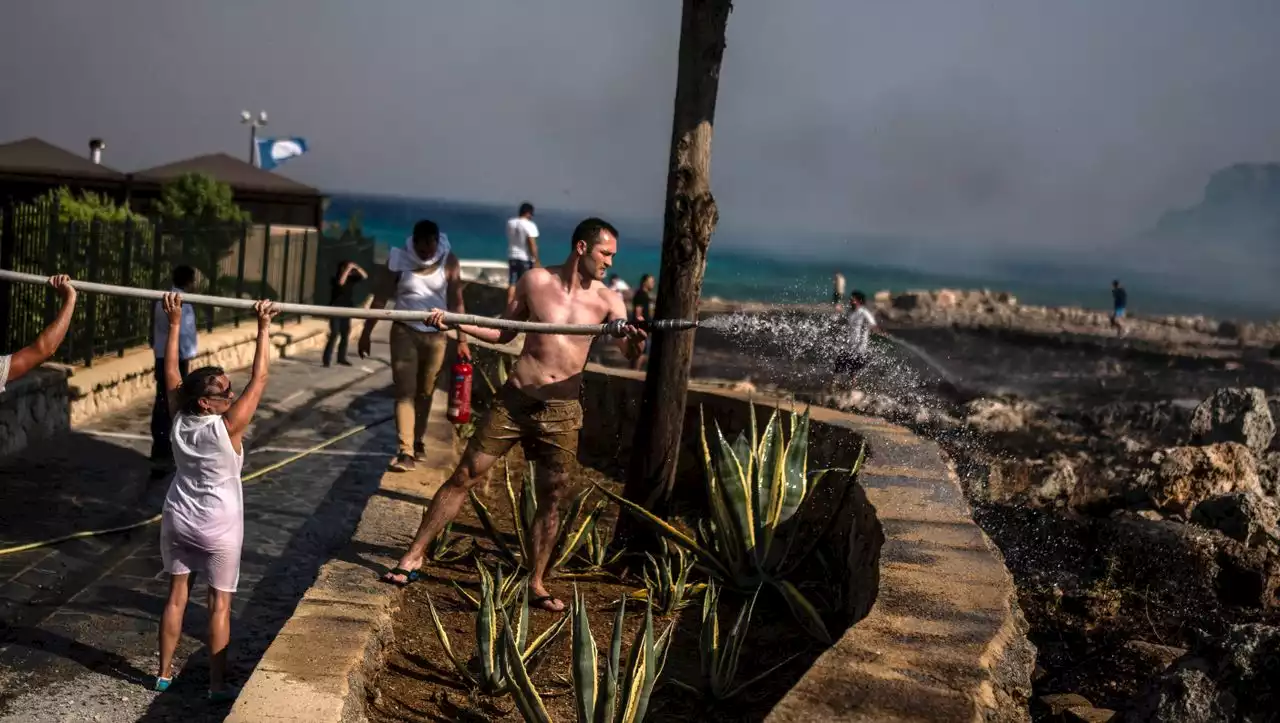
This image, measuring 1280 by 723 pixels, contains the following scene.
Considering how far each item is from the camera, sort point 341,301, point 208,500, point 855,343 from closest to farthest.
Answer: point 208,500, point 341,301, point 855,343

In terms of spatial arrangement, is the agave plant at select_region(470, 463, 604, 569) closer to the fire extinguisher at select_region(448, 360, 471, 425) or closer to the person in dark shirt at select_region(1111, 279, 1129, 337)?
the fire extinguisher at select_region(448, 360, 471, 425)

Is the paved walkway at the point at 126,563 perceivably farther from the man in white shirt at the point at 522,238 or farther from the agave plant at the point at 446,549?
the man in white shirt at the point at 522,238

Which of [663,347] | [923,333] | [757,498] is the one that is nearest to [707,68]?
[663,347]

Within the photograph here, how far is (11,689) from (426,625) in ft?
5.22

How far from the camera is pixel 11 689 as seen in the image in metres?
5.31

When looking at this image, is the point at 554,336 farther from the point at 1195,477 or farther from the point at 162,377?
the point at 1195,477

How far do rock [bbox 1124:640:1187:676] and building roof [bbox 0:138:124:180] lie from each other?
17.7 meters

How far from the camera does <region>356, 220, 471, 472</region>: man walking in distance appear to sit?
347 inches

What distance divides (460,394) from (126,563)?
2628mm

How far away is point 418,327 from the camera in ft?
28.7

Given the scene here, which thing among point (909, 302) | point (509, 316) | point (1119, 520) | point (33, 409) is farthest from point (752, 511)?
point (909, 302)

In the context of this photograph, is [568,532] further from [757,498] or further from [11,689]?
[11,689]

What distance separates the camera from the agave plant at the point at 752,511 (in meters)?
6.57

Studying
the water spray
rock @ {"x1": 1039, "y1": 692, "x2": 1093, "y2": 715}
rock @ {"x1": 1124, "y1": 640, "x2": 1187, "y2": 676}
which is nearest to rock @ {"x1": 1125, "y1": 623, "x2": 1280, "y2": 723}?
rock @ {"x1": 1039, "y1": 692, "x2": 1093, "y2": 715}
